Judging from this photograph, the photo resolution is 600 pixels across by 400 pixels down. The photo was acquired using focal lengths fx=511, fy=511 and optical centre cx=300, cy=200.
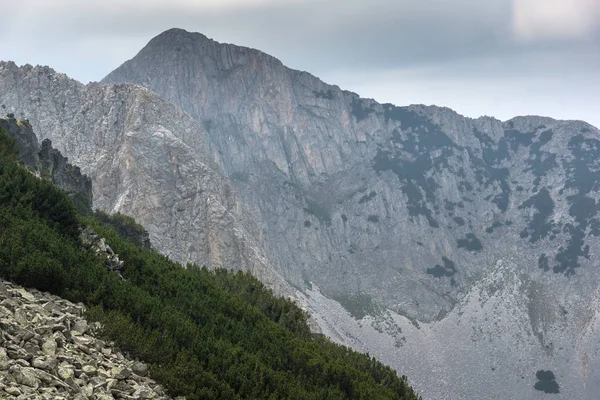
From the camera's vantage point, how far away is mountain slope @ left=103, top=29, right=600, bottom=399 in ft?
390

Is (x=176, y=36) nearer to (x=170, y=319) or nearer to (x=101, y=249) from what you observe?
(x=101, y=249)

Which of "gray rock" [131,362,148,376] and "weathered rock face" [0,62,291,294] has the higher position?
"weathered rock face" [0,62,291,294]

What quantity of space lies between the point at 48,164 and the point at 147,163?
41.1 m

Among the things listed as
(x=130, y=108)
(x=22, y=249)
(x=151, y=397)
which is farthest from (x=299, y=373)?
(x=130, y=108)

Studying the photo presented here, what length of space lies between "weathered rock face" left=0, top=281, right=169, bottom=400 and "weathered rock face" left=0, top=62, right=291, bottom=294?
227 feet

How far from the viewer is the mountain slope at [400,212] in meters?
119

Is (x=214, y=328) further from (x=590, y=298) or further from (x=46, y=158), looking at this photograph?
(x=590, y=298)

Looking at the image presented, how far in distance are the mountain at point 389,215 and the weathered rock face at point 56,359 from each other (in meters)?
72.5

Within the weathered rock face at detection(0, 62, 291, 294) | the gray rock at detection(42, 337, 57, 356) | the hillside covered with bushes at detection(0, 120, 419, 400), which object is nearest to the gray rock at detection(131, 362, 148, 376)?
the hillside covered with bushes at detection(0, 120, 419, 400)

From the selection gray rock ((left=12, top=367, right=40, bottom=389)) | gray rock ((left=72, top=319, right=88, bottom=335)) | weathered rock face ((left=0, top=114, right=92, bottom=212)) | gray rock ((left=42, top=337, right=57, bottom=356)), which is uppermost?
weathered rock face ((left=0, top=114, right=92, bottom=212))

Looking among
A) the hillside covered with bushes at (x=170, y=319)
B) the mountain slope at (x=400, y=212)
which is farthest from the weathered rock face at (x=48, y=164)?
the mountain slope at (x=400, y=212)

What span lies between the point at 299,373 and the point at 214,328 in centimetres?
525

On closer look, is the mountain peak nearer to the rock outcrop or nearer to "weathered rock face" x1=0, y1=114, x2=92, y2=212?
"weathered rock face" x1=0, y1=114, x2=92, y2=212

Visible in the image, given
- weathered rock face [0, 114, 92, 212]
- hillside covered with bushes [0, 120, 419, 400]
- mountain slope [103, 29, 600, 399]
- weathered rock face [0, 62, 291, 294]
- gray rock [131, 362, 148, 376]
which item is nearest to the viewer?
gray rock [131, 362, 148, 376]
